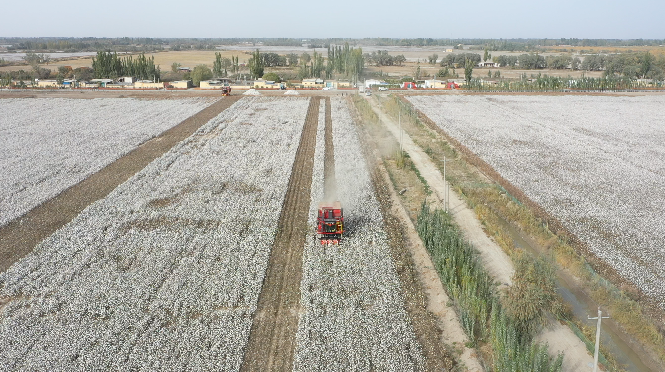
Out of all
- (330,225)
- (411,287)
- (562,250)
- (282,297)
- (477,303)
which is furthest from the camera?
(330,225)

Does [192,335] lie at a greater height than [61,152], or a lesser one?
lesser

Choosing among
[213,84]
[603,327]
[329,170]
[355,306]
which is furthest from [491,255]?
[213,84]

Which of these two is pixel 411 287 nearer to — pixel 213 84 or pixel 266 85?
Result: pixel 266 85

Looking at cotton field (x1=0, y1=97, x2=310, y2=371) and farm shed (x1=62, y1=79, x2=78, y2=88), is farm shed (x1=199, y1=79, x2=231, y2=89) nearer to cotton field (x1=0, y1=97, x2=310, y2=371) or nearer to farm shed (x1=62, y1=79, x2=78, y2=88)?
farm shed (x1=62, y1=79, x2=78, y2=88)

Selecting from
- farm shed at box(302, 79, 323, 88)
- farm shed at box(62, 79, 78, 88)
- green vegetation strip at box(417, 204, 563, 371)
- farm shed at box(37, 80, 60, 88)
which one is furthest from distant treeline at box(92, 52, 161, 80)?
green vegetation strip at box(417, 204, 563, 371)

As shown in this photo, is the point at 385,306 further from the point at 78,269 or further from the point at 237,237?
the point at 78,269

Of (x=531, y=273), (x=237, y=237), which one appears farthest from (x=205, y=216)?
(x=531, y=273)
